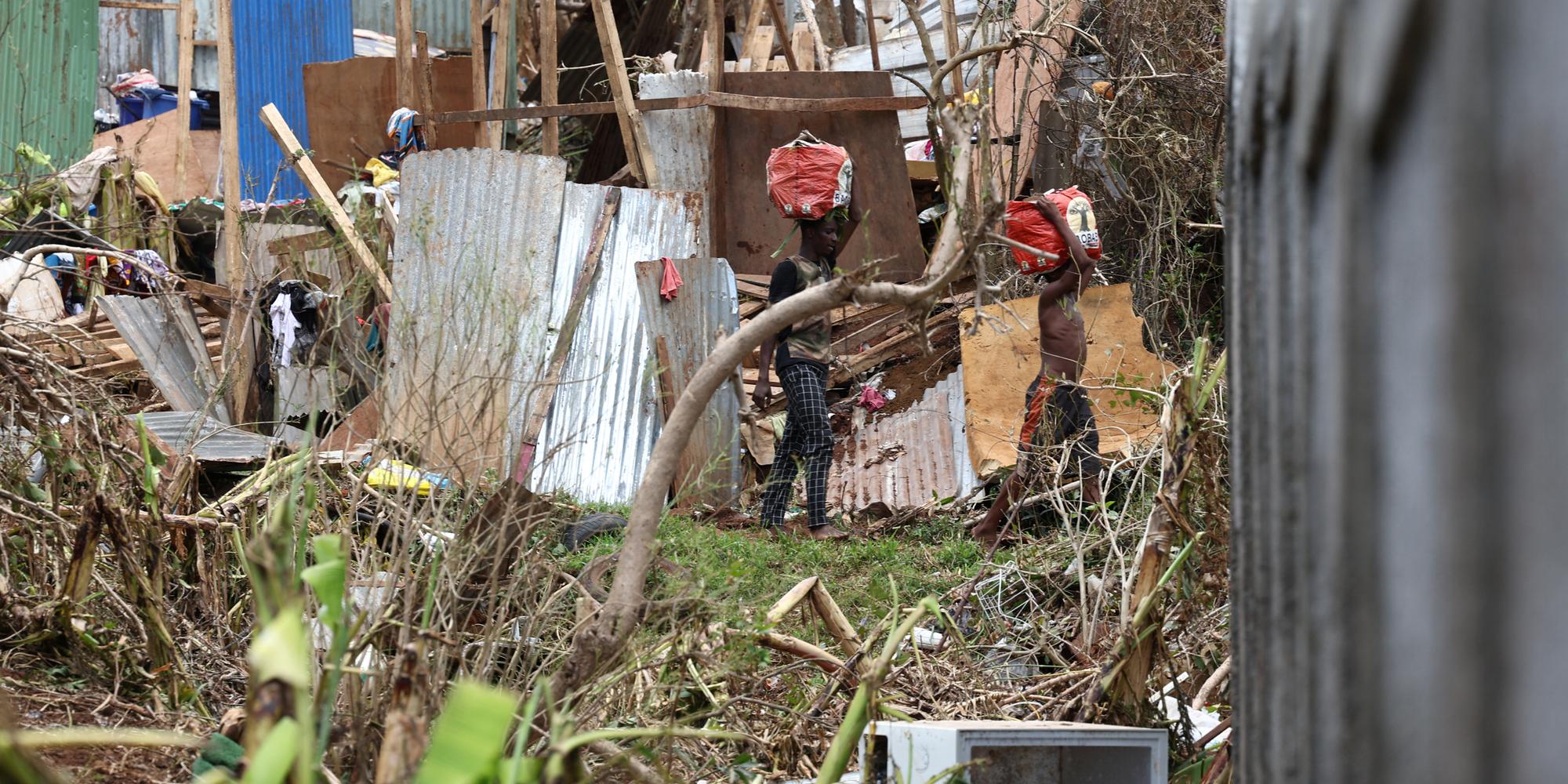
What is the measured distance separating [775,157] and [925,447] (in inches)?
82.3

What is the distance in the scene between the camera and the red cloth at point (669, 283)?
26.4 feet

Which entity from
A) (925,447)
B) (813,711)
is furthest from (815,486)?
(813,711)

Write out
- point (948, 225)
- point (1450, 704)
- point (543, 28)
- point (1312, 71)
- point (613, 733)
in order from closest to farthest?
point (1450, 704) → point (1312, 71) → point (613, 733) → point (948, 225) → point (543, 28)

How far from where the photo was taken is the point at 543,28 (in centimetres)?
933

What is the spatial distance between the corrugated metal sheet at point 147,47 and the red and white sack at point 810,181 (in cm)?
1288

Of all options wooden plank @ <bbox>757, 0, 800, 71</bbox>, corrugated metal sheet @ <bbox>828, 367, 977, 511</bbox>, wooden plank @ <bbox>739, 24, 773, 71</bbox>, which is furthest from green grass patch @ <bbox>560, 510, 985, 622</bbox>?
wooden plank @ <bbox>739, 24, 773, 71</bbox>

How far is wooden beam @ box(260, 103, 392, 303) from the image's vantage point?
25.7 ft

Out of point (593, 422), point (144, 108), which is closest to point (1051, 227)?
point (593, 422)

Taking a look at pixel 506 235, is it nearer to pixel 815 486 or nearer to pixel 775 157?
pixel 775 157

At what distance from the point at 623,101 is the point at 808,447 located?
10.6 feet

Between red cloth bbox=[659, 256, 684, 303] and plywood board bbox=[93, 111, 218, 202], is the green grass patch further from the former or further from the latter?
plywood board bbox=[93, 111, 218, 202]

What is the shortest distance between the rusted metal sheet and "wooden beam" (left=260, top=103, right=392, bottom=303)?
120 cm

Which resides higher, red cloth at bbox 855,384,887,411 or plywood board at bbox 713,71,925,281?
plywood board at bbox 713,71,925,281

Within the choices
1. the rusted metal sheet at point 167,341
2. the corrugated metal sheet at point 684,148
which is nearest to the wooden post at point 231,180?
the rusted metal sheet at point 167,341
